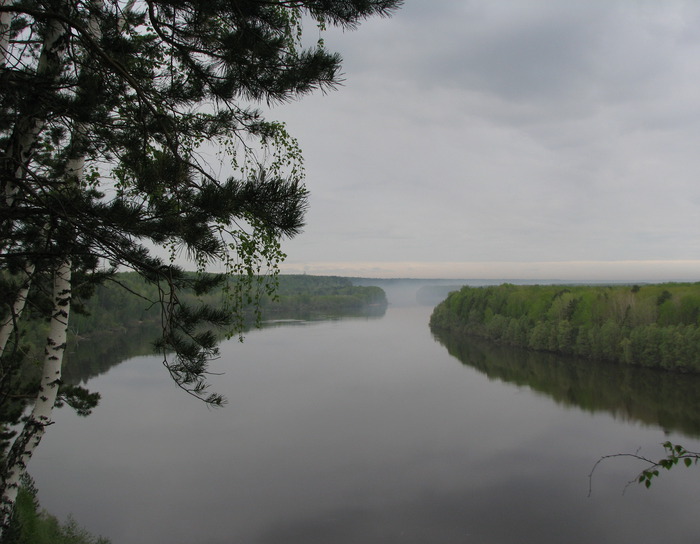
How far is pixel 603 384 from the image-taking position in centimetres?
1953

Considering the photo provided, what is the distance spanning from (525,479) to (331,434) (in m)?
4.80

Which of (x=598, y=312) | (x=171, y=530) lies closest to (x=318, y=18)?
(x=171, y=530)

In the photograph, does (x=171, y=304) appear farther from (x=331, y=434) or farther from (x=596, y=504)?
(x=331, y=434)

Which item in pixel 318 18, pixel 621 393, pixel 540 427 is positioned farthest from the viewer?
pixel 621 393

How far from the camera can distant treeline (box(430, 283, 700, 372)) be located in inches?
898

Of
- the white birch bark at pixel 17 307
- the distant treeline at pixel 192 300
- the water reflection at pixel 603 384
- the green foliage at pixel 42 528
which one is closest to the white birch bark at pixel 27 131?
the white birch bark at pixel 17 307

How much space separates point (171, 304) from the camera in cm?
180

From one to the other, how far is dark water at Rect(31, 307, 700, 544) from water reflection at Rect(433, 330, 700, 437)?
14cm

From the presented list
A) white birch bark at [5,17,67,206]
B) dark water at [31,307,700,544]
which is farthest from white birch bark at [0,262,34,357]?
dark water at [31,307,700,544]

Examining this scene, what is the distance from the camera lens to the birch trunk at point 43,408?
104 inches

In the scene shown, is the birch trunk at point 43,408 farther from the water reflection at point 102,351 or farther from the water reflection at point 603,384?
the water reflection at point 603,384

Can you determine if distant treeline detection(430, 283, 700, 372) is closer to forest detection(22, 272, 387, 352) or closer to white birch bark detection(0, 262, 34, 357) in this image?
forest detection(22, 272, 387, 352)

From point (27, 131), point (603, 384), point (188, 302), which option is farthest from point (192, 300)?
point (27, 131)

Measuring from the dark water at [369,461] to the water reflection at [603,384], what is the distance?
0.14 meters
